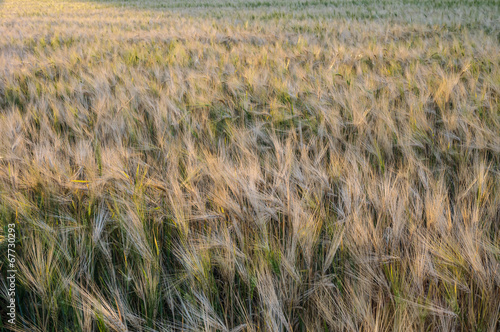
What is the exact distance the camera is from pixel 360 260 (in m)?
0.79

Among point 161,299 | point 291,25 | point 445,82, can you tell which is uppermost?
point 291,25

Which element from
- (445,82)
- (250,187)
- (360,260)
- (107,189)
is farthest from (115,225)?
(445,82)

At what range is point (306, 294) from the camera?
76 centimetres

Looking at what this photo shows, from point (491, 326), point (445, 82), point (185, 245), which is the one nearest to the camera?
point (491, 326)

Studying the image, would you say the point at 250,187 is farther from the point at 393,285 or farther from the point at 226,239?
the point at 393,285

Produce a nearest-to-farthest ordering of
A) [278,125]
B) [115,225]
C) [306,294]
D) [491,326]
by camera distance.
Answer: [491,326]
[306,294]
[115,225]
[278,125]

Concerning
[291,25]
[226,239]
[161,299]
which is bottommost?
[161,299]

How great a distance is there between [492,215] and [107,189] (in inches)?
47.3

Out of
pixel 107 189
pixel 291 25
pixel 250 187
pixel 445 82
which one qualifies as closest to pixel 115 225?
pixel 107 189

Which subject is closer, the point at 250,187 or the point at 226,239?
the point at 226,239

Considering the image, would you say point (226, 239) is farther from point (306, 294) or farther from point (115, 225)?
point (115, 225)

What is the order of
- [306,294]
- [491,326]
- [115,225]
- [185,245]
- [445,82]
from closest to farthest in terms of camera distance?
[491,326] < [306,294] < [185,245] < [115,225] < [445,82]

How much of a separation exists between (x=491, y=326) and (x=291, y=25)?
6.71 m

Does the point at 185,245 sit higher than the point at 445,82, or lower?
lower
